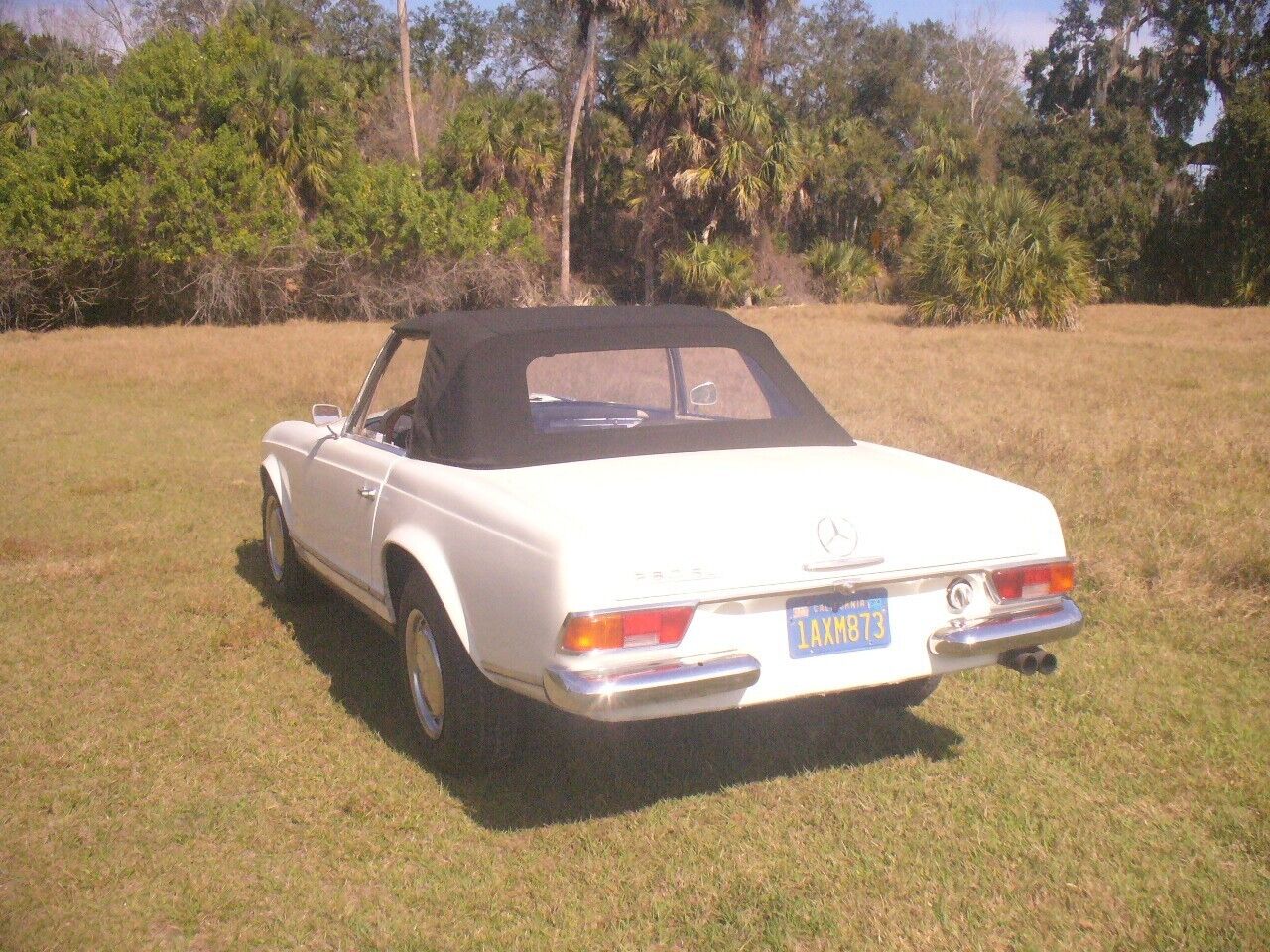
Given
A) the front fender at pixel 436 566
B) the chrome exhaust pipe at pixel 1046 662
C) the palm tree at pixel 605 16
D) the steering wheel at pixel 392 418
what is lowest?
the chrome exhaust pipe at pixel 1046 662

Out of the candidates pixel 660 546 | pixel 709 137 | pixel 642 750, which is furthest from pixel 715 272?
pixel 660 546

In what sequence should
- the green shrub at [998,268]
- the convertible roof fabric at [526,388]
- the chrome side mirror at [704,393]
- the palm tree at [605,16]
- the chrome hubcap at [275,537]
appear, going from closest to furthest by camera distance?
the convertible roof fabric at [526,388] < the chrome side mirror at [704,393] < the chrome hubcap at [275,537] < the green shrub at [998,268] < the palm tree at [605,16]

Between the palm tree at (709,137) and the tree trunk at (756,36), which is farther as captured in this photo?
the tree trunk at (756,36)

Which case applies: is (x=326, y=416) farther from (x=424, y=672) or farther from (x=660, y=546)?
(x=660, y=546)

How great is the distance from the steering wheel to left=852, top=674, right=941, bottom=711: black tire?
206 centimetres

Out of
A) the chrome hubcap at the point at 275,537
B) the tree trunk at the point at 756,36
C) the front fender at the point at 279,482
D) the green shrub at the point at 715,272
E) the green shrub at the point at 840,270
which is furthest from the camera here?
the tree trunk at the point at 756,36

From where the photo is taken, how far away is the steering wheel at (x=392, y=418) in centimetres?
498

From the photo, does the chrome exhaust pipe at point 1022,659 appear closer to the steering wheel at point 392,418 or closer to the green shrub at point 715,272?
the steering wheel at point 392,418

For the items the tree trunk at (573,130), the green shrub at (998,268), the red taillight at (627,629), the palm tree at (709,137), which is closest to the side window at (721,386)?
the red taillight at (627,629)

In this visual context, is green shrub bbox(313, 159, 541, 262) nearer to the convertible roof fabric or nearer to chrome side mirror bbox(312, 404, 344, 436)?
chrome side mirror bbox(312, 404, 344, 436)

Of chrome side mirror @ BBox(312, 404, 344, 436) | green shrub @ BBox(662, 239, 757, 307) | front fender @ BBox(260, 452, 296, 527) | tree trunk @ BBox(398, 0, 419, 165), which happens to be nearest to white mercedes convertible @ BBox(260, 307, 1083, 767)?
chrome side mirror @ BBox(312, 404, 344, 436)

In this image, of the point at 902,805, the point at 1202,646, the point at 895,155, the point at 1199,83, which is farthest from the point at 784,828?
the point at 1199,83

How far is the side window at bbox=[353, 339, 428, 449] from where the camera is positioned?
4844mm

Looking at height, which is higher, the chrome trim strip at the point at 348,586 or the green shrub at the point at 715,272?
the chrome trim strip at the point at 348,586
